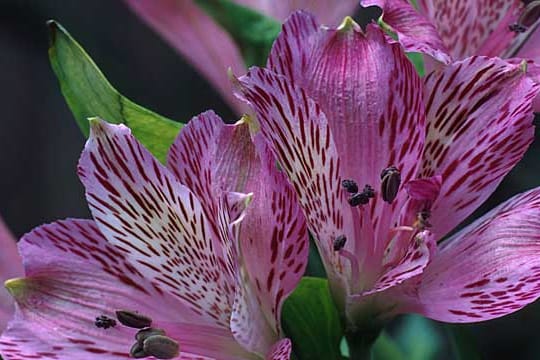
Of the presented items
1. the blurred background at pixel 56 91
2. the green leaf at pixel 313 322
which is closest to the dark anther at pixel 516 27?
the green leaf at pixel 313 322

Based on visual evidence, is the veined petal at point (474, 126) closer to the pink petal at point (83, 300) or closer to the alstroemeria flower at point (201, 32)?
the pink petal at point (83, 300)

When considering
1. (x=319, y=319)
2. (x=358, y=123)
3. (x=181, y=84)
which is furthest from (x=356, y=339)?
(x=181, y=84)

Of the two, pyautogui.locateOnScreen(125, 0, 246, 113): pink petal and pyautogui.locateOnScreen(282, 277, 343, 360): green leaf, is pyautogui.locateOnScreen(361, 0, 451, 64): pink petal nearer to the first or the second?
pyautogui.locateOnScreen(282, 277, 343, 360): green leaf

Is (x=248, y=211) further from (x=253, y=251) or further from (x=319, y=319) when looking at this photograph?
(x=319, y=319)

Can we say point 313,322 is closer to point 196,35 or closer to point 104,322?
point 104,322

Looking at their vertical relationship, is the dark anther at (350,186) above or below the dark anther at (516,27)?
below
